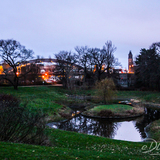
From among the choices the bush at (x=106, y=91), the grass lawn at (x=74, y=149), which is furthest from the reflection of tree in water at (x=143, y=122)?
the bush at (x=106, y=91)

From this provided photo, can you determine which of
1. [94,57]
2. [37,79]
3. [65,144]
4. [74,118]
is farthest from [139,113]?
[37,79]

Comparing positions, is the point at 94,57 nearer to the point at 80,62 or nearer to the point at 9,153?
the point at 80,62

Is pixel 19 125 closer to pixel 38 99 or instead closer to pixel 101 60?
pixel 38 99

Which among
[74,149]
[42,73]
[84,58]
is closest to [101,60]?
[84,58]

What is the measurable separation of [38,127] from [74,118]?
49.9ft

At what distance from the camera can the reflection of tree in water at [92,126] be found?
62.9ft

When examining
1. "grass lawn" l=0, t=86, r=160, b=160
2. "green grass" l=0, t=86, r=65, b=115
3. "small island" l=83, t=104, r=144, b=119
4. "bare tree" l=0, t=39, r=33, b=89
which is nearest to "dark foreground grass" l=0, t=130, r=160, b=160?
"grass lawn" l=0, t=86, r=160, b=160

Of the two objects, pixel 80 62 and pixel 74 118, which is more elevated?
pixel 80 62

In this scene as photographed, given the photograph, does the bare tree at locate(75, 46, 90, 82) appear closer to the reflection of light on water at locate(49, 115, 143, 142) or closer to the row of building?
the row of building

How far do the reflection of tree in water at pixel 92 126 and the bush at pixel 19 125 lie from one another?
365 inches

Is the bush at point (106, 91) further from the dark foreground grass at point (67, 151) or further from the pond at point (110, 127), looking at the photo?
the dark foreground grass at point (67, 151)

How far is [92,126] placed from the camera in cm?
2153

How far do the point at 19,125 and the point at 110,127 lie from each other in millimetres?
13367

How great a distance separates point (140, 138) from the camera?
56.3 feet
